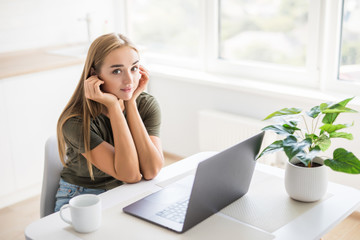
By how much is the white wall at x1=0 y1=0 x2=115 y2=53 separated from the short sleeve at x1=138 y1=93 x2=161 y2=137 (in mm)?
1821

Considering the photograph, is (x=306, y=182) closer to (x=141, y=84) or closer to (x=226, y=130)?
(x=141, y=84)

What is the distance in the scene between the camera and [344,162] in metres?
1.43

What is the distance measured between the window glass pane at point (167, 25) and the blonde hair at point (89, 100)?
1877 mm

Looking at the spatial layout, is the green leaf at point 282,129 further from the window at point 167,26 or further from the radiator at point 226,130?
the window at point 167,26

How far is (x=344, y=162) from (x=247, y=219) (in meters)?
0.32

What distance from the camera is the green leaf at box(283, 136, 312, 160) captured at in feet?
4.66

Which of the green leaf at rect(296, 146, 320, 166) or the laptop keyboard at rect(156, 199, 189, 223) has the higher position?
the green leaf at rect(296, 146, 320, 166)

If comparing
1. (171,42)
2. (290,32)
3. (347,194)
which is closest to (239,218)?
(347,194)

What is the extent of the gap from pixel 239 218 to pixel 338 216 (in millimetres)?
289

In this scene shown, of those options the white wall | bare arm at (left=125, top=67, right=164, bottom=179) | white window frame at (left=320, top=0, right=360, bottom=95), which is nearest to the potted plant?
bare arm at (left=125, top=67, right=164, bottom=179)

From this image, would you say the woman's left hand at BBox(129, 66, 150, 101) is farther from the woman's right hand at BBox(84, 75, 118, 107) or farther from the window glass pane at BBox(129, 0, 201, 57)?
the window glass pane at BBox(129, 0, 201, 57)

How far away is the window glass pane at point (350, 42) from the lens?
275 cm

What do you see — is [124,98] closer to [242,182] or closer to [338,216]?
[242,182]

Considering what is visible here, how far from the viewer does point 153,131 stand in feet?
6.22
